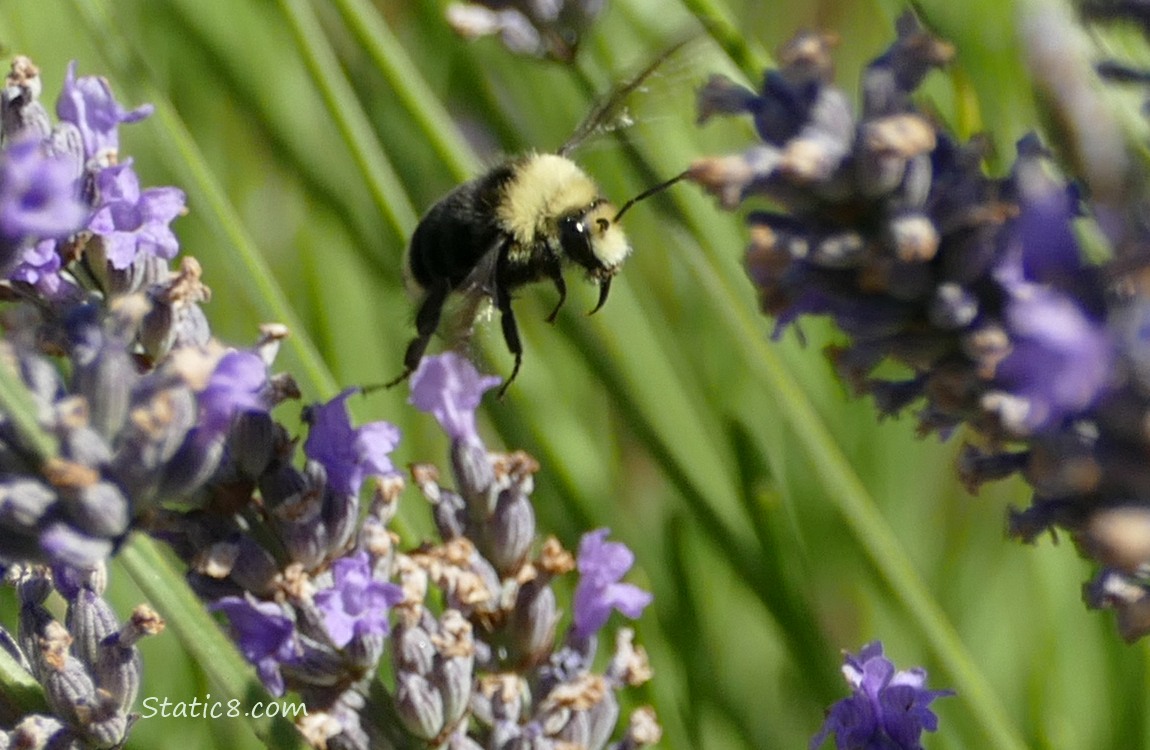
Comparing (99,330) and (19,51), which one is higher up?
(19,51)

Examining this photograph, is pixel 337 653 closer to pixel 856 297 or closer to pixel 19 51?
pixel 856 297

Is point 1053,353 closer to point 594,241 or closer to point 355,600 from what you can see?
point 355,600

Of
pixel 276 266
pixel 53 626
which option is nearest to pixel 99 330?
pixel 53 626

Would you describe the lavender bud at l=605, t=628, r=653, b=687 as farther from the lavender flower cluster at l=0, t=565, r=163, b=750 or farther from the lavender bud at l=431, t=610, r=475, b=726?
the lavender flower cluster at l=0, t=565, r=163, b=750

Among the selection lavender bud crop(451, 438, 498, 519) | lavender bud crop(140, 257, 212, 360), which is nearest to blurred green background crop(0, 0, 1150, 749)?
lavender bud crop(451, 438, 498, 519)

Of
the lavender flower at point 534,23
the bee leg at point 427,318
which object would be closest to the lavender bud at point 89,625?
the bee leg at point 427,318

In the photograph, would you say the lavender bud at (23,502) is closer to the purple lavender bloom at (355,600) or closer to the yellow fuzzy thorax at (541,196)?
the purple lavender bloom at (355,600)

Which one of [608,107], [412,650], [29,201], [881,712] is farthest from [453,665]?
[608,107]
